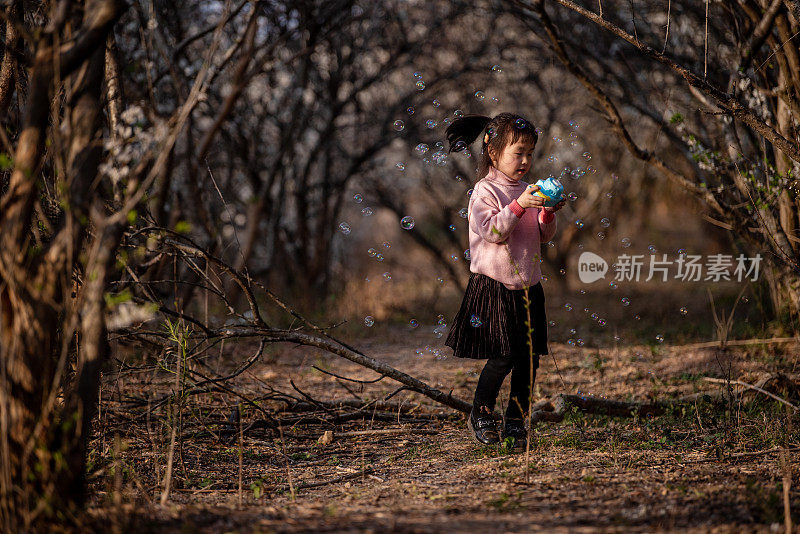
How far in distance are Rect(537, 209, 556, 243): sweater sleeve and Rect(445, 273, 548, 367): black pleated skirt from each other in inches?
9.5

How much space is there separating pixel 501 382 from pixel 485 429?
0.84 ft

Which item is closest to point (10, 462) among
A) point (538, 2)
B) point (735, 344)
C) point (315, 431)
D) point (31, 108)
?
point (31, 108)

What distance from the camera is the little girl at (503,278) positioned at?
3414 mm

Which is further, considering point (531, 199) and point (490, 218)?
point (490, 218)

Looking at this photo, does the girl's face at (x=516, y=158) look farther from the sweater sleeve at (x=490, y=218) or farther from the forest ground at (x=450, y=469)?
the forest ground at (x=450, y=469)

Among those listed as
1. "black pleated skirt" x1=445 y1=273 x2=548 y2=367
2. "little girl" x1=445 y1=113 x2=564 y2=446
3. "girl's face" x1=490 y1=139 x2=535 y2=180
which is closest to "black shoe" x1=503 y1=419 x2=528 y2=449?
"little girl" x1=445 y1=113 x2=564 y2=446

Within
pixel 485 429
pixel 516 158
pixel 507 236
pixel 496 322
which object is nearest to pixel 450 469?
pixel 485 429

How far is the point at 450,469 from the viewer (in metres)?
3.27

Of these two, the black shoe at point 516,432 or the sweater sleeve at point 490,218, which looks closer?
the sweater sleeve at point 490,218

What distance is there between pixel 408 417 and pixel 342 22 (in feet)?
16.0

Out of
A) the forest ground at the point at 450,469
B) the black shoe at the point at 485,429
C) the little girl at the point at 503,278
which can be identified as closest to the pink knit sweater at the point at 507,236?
the little girl at the point at 503,278

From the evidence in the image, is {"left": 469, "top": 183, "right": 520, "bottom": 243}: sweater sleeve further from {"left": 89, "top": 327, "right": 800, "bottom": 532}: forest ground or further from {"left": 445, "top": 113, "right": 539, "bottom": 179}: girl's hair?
{"left": 89, "top": 327, "right": 800, "bottom": 532}: forest ground

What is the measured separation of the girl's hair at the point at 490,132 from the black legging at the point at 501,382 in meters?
0.94

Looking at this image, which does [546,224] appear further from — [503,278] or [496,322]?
[496,322]
